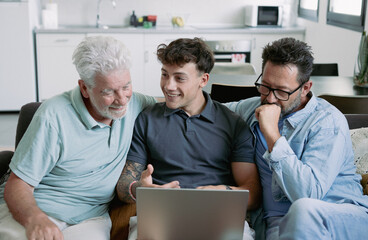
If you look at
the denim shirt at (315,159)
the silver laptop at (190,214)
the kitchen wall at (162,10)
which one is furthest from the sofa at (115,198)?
the kitchen wall at (162,10)

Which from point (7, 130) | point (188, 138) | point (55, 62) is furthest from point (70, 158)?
point (55, 62)

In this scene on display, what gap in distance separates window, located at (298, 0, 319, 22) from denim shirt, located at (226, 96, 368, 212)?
151 inches

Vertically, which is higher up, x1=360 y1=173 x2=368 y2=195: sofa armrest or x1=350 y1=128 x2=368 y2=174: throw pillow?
x1=350 y1=128 x2=368 y2=174: throw pillow

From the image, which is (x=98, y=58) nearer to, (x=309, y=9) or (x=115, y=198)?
(x=115, y=198)

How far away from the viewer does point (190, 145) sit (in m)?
2.04

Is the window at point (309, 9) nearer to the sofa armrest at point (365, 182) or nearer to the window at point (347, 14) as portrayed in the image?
the window at point (347, 14)

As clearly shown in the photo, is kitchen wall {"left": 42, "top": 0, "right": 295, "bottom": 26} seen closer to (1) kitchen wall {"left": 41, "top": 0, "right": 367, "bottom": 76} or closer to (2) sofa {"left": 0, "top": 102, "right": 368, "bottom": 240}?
(1) kitchen wall {"left": 41, "top": 0, "right": 367, "bottom": 76}

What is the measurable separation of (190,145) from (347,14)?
306 cm

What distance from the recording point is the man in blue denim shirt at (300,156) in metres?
1.64

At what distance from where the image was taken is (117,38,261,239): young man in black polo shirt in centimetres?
202

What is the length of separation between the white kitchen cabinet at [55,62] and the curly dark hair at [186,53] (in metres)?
3.79

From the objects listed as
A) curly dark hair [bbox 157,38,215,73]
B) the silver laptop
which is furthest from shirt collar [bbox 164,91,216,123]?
the silver laptop

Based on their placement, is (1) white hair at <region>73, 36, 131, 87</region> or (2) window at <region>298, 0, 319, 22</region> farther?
(2) window at <region>298, 0, 319, 22</region>

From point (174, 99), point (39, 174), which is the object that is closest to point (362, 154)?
point (174, 99)
